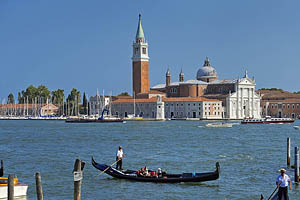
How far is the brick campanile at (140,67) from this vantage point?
86.1 meters

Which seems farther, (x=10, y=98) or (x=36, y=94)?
(x=10, y=98)

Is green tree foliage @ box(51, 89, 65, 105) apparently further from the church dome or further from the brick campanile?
the church dome

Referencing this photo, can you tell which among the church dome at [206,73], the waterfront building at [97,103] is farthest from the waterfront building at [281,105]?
the waterfront building at [97,103]

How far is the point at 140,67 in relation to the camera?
282 ft

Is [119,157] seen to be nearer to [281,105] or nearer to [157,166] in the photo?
[157,166]

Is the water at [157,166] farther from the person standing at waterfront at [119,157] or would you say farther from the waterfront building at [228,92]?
the waterfront building at [228,92]

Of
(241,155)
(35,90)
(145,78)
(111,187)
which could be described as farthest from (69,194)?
(35,90)

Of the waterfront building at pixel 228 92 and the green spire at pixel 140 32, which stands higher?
the green spire at pixel 140 32

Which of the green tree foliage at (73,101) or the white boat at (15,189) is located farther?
the green tree foliage at (73,101)

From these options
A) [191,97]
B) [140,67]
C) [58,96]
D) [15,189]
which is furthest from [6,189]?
[58,96]

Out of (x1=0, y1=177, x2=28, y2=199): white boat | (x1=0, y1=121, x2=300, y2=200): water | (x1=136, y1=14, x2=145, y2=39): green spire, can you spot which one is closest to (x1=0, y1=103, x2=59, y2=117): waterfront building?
(x1=136, y1=14, x2=145, y2=39): green spire

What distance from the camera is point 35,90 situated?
10631 centimetres

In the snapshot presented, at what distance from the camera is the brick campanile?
86.1 meters

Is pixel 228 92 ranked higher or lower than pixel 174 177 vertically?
higher
